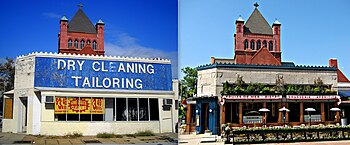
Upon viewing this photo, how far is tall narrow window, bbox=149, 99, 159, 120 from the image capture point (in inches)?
467

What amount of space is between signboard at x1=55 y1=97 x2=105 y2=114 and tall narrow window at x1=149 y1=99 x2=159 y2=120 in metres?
1.30

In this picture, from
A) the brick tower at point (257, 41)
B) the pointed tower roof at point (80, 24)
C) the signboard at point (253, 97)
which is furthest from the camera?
the brick tower at point (257, 41)

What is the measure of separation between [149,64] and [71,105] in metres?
2.40

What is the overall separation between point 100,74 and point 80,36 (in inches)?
136

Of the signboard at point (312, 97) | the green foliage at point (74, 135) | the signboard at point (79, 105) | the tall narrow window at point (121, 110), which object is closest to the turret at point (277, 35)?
the signboard at point (312, 97)

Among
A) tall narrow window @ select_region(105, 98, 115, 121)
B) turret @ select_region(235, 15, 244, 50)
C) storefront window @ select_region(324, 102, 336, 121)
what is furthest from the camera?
turret @ select_region(235, 15, 244, 50)

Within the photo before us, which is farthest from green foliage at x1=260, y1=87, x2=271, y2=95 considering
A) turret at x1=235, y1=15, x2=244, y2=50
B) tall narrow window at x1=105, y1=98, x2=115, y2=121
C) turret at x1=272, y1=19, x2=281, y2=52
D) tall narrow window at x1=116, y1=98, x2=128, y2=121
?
turret at x1=272, y1=19, x2=281, y2=52

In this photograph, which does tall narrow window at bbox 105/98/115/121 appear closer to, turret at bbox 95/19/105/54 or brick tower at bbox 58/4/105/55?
brick tower at bbox 58/4/105/55

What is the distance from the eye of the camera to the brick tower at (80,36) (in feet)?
40.9

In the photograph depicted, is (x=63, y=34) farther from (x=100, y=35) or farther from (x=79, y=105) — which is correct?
(x=79, y=105)

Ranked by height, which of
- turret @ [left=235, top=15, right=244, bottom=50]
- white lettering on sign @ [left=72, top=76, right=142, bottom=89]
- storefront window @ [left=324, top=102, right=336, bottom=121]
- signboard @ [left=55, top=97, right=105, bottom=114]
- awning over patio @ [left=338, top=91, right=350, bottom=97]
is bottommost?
storefront window @ [left=324, top=102, right=336, bottom=121]

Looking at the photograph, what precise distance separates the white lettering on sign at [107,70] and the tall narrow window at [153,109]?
54cm

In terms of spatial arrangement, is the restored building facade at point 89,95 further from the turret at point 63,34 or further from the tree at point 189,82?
the tree at point 189,82

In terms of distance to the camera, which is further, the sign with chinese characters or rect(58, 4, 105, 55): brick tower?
rect(58, 4, 105, 55): brick tower
